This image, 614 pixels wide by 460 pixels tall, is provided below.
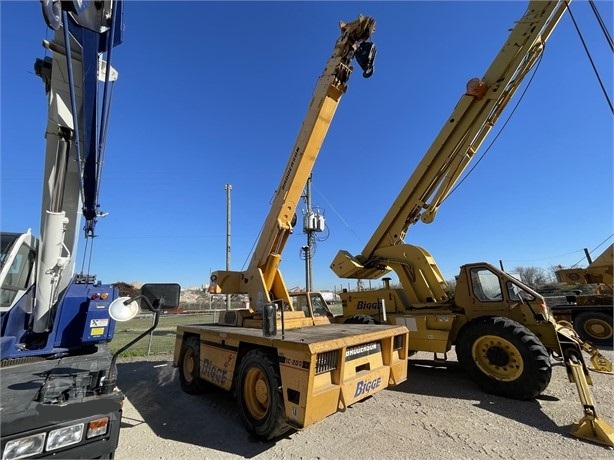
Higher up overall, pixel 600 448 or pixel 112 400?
pixel 112 400

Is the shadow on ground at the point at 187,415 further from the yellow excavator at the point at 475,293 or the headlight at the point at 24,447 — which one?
the yellow excavator at the point at 475,293

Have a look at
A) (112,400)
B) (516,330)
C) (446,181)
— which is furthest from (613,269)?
(112,400)

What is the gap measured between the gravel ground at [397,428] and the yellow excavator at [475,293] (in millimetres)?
417

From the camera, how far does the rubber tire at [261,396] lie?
3938 mm

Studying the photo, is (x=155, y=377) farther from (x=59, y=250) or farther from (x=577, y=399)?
(x=577, y=399)

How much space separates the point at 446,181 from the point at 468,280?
8.72 feet

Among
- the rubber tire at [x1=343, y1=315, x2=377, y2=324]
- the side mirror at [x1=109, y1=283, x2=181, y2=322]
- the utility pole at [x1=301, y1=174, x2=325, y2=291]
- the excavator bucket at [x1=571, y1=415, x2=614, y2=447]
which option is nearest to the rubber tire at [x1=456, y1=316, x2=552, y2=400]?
the excavator bucket at [x1=571, y1=415, x2=614, y2=447]

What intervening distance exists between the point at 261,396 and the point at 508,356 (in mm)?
4311

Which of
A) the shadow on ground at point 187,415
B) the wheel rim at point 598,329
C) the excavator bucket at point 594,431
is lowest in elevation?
the excavator bucket at point 594,431

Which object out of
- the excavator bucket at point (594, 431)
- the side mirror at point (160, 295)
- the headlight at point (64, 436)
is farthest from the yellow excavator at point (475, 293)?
the headlight at point (64, 436)

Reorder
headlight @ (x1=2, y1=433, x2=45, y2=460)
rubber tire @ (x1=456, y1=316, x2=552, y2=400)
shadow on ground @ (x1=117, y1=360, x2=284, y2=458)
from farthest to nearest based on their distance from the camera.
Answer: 1. rubber tire @ (x1=456, y1=316, x2=552, y2=400)
2. shadow on ground @ (x1=117, y1=360, x2=284, y2=458)
3. headlight @ (x1=2, y1=433, x2=45, y2=460)

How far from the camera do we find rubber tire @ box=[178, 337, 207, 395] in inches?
244

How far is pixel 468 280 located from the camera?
7.20 meters

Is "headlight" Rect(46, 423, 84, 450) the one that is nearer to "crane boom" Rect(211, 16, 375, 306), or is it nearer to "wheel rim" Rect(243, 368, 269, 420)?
"wheel rim" Rect(243, 368, 269, 420)
